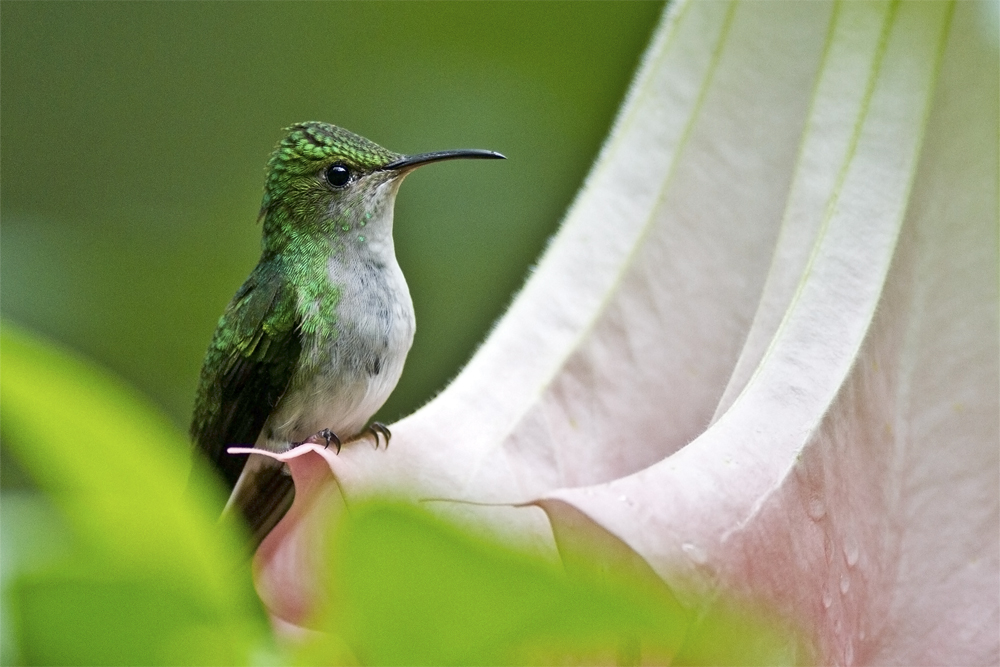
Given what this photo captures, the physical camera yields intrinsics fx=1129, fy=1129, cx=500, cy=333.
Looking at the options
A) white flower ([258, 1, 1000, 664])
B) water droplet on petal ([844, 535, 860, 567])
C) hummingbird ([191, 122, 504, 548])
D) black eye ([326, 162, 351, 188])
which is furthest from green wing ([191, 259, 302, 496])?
water droplet on petal ([844, 535, 860, 567])

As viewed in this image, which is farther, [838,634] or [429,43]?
[429,43]

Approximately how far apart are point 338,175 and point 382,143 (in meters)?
0.46

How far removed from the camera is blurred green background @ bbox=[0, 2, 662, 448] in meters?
1.13

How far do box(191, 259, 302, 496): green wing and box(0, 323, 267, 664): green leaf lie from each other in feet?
1.91

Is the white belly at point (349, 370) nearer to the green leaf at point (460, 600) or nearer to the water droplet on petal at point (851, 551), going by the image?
the water droplet on petal at point (851, 551)

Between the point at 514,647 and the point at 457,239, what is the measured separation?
1.00 m

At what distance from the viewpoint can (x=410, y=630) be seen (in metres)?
0.15

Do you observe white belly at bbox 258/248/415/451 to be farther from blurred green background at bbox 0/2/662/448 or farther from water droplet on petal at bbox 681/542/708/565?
water droplet on petal at bbox 681/542/708/565

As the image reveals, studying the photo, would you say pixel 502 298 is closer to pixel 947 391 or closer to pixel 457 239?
pixel 457 239

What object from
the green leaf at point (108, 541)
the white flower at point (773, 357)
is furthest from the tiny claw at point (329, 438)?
the green leaf at point (108, 541)

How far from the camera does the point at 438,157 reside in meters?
0.74

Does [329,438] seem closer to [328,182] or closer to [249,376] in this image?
[249,376]

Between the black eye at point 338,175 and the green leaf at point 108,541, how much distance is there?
2.27 feet

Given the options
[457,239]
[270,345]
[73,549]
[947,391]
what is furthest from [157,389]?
[73,549]
